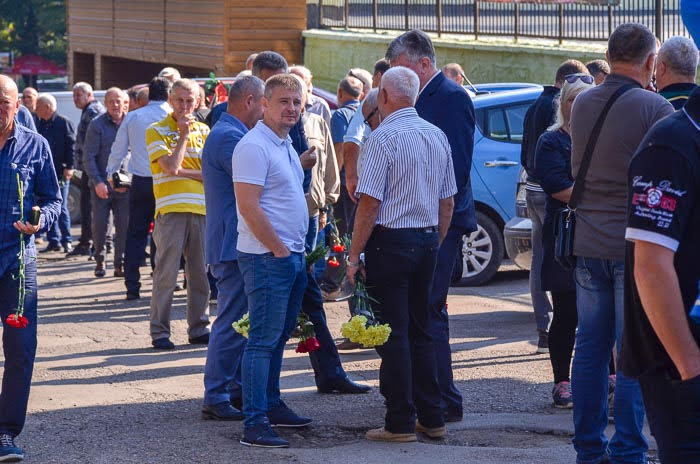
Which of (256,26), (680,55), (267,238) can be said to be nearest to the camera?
(680,55)

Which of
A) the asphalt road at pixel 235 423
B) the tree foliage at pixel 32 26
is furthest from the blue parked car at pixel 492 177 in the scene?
the tree foliage at pixel 32 26

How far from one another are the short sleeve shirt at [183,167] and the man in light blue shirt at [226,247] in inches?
Result: 75.5

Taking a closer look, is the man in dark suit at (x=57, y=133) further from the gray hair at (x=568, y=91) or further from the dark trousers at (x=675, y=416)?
the dark trousers at (x=675, y=416)

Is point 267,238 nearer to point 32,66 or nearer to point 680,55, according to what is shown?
point 680,55

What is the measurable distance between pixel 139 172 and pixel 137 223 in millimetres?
567

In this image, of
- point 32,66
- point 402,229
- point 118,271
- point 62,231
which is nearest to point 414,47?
point 402,229

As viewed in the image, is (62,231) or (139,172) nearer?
(139,172)

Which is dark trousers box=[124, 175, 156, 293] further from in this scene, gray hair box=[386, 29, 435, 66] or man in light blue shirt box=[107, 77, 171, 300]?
gray hair box=[386, 29, 435, 66]

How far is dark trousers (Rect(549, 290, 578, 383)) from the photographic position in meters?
6.80

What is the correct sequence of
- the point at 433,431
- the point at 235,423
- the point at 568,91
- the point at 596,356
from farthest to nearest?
1. the point at 235,423
2. the point at 568,91
3. the point at 433,431
4. the point at 596,356

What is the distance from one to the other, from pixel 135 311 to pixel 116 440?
4574mm

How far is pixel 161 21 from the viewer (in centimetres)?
2709

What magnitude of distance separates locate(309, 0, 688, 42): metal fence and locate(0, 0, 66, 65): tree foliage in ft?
66.3

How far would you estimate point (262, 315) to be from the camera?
19.7 ft
